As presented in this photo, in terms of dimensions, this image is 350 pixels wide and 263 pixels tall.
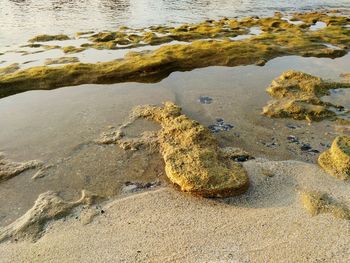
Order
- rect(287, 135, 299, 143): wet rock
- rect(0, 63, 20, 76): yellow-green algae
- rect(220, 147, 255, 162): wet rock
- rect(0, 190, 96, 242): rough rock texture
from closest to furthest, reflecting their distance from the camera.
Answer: rect(0, 190, 96, 242): rough rock texture → rect(220, 147, 255, 162): wet rock → rect(287, 135, 299, 143): wet rock → rect(0, 63, 20, 76): yellow-green algae

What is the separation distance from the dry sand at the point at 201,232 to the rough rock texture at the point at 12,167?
260 cm

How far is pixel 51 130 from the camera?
442 inches

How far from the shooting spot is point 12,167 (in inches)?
364

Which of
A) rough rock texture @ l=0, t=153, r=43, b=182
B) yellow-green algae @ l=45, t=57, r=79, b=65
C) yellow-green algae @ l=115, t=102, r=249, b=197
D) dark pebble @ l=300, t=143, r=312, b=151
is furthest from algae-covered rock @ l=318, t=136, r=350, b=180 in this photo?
yellow-green algae @ l=45, t=57, r=79, b=65

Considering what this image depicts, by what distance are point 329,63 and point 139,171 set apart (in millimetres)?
12856

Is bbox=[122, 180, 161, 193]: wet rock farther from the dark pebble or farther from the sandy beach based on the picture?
the dark pebble

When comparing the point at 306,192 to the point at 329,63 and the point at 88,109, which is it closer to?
the point at 88,109

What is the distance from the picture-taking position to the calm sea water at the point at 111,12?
28233 millimetres

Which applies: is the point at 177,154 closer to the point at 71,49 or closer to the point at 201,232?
the point at 201,232

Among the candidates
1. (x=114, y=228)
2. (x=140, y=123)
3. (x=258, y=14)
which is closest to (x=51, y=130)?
(x=140, y=123)

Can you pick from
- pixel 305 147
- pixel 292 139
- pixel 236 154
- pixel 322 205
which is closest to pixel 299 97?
pixel 292 139

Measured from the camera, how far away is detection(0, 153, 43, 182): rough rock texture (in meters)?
8.92

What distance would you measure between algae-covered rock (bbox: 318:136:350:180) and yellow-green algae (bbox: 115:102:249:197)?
221 cm

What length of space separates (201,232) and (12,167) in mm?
5602
